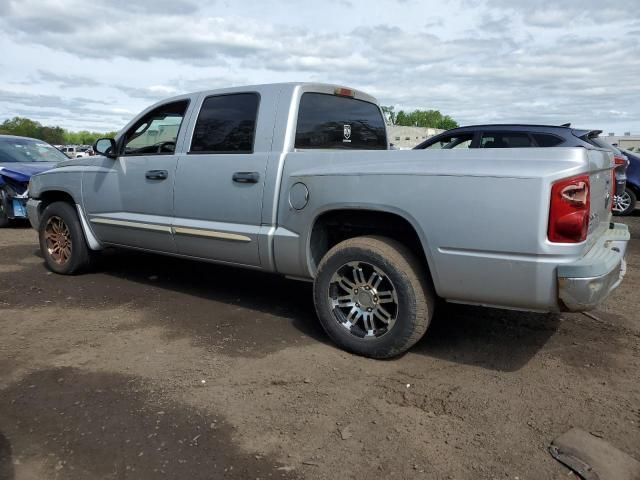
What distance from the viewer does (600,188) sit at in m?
3.56

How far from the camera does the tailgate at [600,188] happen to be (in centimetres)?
328

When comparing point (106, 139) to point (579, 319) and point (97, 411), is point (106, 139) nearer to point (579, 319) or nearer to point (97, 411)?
point (97, 411)

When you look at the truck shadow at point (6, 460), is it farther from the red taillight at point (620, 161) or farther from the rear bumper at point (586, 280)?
the red taillight at point (620, 161)

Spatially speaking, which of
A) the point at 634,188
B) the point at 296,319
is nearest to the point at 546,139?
the point at 634,188

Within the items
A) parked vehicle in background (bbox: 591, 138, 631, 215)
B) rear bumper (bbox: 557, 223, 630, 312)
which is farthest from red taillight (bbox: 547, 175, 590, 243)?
parked vehicle in background (bbox: 591, 138, 631, 215)

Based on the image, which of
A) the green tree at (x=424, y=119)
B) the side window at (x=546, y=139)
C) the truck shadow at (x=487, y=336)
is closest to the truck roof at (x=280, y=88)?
the truck shadow at (x=487, y=336)

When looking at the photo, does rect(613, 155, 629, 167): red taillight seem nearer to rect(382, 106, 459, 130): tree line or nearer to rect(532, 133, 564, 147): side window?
rect(532, 133, 564, 147): side window

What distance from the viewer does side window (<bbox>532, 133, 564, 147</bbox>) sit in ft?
25.4

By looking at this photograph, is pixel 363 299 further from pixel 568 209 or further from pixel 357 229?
pixel 568 209

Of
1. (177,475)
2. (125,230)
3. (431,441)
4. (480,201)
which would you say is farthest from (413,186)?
(125,230)

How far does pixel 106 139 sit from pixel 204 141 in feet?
4.16

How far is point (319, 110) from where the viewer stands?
4.57 metres

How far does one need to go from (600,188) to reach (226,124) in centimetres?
292

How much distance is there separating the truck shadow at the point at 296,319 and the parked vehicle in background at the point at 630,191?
782 cm
